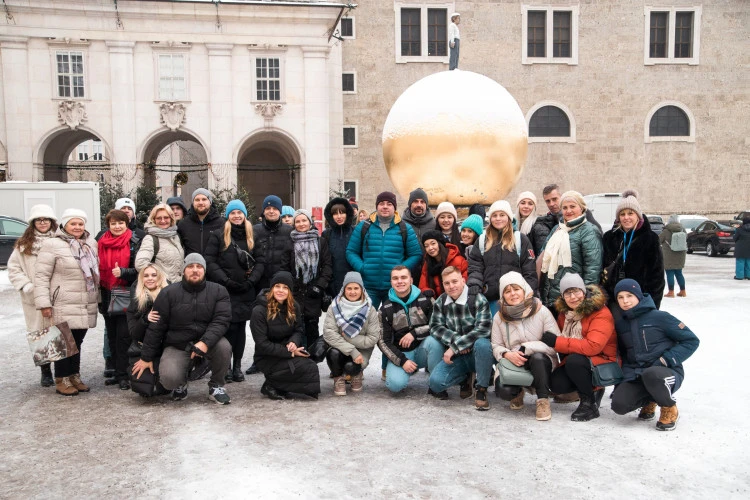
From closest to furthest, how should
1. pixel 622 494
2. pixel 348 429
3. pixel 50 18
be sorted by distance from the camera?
pixel 622 494 < pixel 348 429 < pixel 50 18

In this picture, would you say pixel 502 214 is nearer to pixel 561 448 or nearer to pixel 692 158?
pixel 561 448

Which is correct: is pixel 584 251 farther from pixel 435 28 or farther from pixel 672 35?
pixel 672 35

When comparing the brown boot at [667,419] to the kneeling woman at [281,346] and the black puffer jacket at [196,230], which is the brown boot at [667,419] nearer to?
the kneeling woman at [281,346]

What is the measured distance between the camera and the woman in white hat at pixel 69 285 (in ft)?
18.6

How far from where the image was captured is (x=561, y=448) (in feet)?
13.8

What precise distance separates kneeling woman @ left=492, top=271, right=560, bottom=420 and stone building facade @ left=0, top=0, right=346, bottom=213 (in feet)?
58.7

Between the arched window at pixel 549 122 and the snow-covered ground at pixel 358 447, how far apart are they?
2333 centimetres

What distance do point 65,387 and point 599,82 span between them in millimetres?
27378

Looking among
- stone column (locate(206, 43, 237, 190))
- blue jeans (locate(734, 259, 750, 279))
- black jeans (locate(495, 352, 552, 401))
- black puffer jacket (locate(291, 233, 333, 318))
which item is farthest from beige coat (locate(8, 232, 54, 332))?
stone column (locate(206, 43, 237, 190))

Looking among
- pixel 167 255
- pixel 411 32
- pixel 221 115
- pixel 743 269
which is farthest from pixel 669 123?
pixel 167 255

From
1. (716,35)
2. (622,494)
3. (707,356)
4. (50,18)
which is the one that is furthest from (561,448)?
(716,35)

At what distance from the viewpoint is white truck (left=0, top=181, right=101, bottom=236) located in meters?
18.4

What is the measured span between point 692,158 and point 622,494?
95.6 feet

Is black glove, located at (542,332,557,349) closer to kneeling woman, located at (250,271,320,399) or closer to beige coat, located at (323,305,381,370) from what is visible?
beige coat, located at (323,305,381,370)
